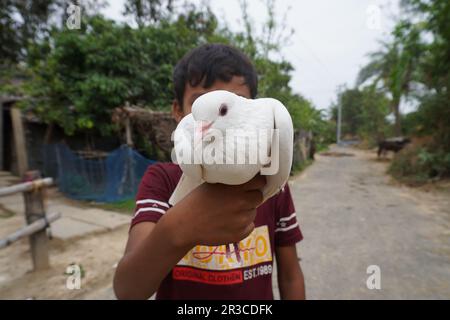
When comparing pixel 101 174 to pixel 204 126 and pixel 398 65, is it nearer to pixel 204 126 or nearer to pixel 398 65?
pixel 204 126

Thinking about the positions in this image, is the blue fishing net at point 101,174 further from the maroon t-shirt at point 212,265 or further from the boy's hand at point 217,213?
the boy's hand at point 217,213

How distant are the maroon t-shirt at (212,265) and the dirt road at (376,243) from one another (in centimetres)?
173

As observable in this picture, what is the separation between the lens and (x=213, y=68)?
34.9 inches

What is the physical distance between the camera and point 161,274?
713mm

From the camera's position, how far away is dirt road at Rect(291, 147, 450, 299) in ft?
8.45

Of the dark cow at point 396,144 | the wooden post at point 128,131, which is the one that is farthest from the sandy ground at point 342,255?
the dark cow at point 396,144

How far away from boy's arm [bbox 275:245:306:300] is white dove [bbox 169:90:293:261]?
0.79m

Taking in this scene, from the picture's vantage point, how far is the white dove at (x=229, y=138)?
49cm

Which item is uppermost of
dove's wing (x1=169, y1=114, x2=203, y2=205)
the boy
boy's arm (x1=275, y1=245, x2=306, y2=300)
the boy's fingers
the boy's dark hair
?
the boy's dark hair

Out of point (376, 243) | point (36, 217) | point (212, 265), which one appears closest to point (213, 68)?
point (212, 265)

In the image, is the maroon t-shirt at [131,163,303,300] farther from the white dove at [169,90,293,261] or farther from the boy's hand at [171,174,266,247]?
the white dove at [169,90,293,261]

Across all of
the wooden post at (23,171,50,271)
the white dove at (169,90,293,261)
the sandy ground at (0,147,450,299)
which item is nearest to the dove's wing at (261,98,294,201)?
the white dove at (169,90,293,261)

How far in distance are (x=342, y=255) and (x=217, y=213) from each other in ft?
10.6

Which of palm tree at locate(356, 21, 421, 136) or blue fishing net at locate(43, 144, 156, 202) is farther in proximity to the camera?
palm tree at locate(356, 21, 421, 136)
